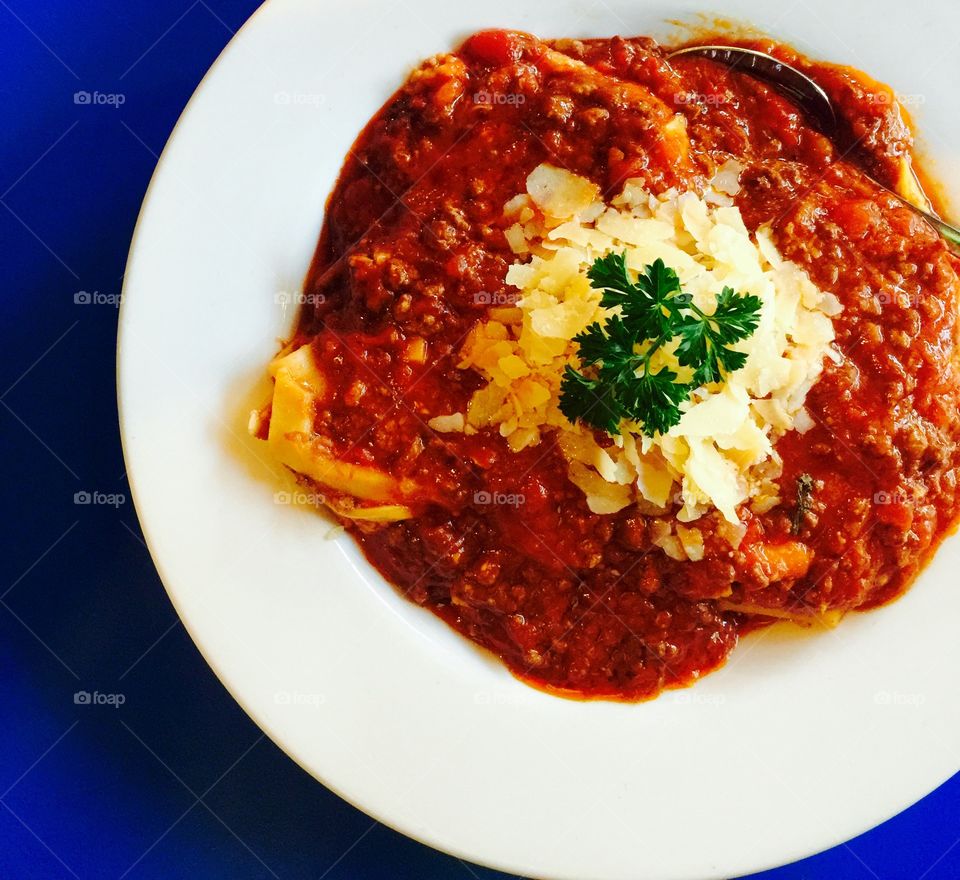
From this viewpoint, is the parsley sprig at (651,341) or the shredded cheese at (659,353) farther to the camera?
the shredded cheese at (659,353)

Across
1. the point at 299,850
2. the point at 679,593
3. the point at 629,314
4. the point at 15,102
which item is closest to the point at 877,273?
the point at 629,314

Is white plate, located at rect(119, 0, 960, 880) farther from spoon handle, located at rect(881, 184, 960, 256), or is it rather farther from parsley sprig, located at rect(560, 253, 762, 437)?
parsley sprig, located at rect(560, 253, 762, 437)

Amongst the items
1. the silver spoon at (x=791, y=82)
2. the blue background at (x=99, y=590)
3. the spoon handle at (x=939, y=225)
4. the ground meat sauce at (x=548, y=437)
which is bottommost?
the blue background at (x=99, y=590)

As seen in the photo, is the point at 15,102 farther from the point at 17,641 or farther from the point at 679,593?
the point at 679,593

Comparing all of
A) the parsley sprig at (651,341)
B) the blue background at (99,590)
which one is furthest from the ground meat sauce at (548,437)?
the blue background at (99,590)

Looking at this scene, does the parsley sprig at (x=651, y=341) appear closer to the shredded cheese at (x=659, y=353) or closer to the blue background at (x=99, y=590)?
the shredded cheese at (x=659, y=353)

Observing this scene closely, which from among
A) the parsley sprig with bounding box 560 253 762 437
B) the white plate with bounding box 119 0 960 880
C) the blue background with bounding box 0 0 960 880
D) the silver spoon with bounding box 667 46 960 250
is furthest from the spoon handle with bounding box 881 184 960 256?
the blue background with bounding box 0 0 960 880

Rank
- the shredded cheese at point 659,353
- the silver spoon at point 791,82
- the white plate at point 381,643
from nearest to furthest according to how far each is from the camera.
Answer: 1. the shredded cheese at point 659,353
2. the white plate at point 381,643
3. the silver spoon at point 791,82

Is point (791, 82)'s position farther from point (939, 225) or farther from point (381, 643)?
point (381, 643)
